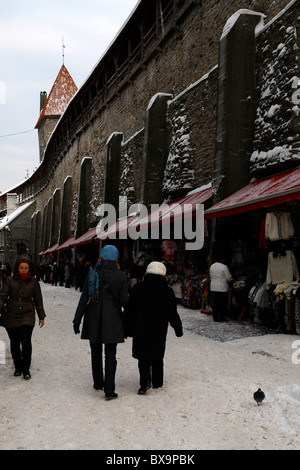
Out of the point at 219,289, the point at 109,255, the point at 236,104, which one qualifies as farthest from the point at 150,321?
the point at 236,104

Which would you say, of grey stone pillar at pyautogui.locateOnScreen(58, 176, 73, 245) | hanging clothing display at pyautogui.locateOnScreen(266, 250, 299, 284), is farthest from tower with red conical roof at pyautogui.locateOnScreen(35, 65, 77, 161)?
hanging clothing display at pyautogui.locateOnScreen(266, 250, 299, 284)

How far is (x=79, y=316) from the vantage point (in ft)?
14.3

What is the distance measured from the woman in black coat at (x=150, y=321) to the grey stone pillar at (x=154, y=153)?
10.1m

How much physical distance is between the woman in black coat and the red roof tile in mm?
51834

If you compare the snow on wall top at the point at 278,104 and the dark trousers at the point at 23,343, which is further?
the snow on wall top at the point at 278,104

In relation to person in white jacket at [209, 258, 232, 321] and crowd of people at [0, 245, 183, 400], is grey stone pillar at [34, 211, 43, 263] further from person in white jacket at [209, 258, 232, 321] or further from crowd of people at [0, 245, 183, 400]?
crowd of people at [0, 245, 183, 400]

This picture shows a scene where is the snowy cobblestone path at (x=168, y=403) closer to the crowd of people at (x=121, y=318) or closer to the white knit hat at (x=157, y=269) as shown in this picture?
the crowd of people at (x=121, y=318)

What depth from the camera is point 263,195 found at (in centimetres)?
753

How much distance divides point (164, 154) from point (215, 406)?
11678 millimetres

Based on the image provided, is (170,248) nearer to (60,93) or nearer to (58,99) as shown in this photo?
(60,93)

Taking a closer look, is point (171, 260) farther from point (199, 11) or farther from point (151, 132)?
point (199, 11)

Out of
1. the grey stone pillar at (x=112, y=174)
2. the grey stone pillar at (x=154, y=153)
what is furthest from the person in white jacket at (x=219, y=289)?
the grey stone pillar at (x=112, y=174)

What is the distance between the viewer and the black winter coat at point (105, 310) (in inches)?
168

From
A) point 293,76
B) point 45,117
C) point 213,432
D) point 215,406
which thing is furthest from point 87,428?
point 45,117
